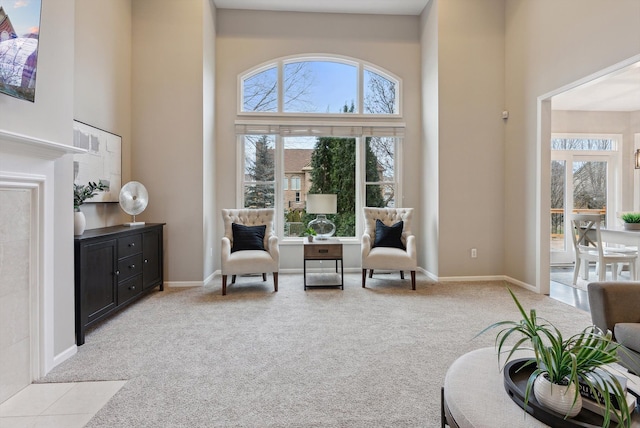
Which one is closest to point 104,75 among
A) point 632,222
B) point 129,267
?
point 129,267

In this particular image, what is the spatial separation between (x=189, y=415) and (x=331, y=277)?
10.6 feet

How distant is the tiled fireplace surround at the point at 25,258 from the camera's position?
75.5 inches

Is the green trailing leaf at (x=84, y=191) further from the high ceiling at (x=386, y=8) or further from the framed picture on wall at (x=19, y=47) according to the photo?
the high ceiling at (x=386, y=8)

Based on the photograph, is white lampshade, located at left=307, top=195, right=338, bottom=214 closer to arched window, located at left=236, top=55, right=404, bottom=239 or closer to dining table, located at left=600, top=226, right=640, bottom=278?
arched window, located at left=236, top=55, right=404, bottom=239

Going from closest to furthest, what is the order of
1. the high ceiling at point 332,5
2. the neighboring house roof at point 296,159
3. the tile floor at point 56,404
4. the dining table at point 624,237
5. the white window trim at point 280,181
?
1. the tile floor at point 56,404
2. the dining table at point 624,237
3. the high ceiling at point 332,5
4. the white window trim at point 280,181
5. the neighboring house roof at point 296,159

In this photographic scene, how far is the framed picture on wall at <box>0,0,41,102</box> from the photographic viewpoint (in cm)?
183

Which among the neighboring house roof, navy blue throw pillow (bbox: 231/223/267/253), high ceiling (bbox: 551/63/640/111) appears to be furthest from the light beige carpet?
high ceiling (bbox: 551/63/640/111)

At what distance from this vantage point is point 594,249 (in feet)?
14.3

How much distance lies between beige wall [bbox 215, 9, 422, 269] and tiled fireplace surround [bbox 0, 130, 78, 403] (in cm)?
285

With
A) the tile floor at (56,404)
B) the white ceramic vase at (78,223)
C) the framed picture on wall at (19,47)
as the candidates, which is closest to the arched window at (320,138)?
the white ceramic vase at (78,223)

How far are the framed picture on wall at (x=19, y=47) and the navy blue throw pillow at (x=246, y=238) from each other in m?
2.65

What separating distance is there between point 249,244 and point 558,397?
3.71m

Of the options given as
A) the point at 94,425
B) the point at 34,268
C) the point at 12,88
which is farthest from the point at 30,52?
the point at 94,425

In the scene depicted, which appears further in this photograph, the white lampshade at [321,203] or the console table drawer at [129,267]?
the white lampshade at [321,203]
